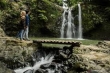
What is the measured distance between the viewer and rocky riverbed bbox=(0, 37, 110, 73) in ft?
27.9

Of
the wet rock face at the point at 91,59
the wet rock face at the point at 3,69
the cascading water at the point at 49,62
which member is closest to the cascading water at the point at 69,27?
the cascading water at the point at 49,62

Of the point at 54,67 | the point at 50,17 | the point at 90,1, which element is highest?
the point at 90,1

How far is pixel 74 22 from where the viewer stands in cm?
2297

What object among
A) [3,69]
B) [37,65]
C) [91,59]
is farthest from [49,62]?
[91,59]

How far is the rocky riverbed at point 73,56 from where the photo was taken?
335 inches

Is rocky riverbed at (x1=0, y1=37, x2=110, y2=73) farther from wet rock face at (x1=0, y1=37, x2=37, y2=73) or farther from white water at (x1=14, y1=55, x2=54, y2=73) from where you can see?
white water at (x1=14, y1=55, x2=54, y2=73)

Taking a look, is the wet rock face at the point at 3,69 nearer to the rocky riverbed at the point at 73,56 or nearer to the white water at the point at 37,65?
the rocky riverbed at the point at 73,56

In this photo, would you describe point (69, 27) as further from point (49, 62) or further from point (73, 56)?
point (73, 56)

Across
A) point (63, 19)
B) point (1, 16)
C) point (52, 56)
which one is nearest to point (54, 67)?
point (52, 56)

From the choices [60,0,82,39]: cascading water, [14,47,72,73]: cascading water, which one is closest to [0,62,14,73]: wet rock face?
[14,47,72,73]: cascading water

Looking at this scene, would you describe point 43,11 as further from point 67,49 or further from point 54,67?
point 54,67

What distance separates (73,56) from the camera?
9531 mm

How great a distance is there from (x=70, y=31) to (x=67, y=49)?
11.3m

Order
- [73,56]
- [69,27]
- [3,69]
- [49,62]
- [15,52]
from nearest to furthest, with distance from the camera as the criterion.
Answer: [73,56] < [3,69] < [49,62] < [15,52] < [69,27]
